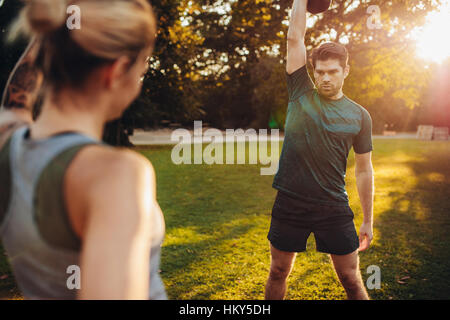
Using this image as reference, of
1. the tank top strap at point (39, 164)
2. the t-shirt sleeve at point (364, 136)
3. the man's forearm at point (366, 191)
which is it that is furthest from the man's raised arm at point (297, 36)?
the tank top strap at point (39, 164)

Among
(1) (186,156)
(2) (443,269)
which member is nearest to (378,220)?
(2) (443,269)

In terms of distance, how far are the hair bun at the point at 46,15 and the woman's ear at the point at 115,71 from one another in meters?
0.19

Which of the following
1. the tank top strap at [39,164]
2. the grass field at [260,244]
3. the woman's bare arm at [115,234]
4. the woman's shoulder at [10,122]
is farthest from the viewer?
the grass field at [260,244]

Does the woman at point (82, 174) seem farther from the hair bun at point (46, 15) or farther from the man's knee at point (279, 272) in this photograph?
the man's knee at point (279, 272)

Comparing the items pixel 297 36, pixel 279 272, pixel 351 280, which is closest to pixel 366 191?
pixel 351 280

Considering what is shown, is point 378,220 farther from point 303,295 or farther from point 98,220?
point 98,220

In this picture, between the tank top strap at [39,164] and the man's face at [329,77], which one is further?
the man's face at [329,77]

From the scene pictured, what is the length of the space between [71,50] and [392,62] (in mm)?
15799

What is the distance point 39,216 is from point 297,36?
7.95ft

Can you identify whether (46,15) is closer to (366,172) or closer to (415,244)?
(366,172)

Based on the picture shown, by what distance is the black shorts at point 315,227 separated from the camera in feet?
9.14

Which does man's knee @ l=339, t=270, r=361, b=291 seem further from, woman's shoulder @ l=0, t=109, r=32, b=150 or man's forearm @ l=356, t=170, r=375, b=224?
woman's shoulder @ l=0, t=109, r=32, b=150

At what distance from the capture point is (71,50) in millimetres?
980

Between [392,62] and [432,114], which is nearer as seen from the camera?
[392,62]
